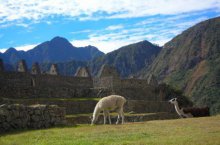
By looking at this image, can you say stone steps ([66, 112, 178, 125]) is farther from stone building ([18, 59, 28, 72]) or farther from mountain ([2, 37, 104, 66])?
mountain ([2, 37, 104, 66])

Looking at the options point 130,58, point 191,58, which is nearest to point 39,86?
point 191,58

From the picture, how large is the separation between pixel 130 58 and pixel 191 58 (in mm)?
31135

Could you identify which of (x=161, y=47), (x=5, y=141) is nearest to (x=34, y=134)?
(x=5, y=141)

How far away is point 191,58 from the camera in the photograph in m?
145

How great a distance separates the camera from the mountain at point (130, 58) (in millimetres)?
162750

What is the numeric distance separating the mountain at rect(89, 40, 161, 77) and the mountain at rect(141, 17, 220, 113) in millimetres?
6915

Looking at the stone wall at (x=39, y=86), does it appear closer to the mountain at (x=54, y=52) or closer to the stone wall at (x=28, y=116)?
the stone wall at (x=28, y=116)

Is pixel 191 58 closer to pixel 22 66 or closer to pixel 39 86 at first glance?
pixel 22 66

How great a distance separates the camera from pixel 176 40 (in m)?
168

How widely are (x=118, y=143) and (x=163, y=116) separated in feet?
65.7

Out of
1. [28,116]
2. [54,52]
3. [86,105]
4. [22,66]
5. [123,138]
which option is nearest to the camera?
[123,138]

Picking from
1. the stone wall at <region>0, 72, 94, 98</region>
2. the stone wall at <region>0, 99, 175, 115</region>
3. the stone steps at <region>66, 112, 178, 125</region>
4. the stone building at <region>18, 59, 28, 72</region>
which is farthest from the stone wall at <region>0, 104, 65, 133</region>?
the stone building at <region>18, 59, 28, 72</region>

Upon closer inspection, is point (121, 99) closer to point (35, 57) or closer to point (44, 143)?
point (44, 143)

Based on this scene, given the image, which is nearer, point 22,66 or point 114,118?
point 114,118
